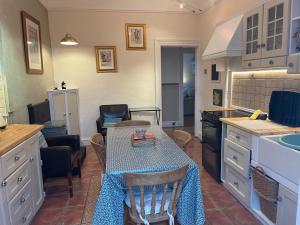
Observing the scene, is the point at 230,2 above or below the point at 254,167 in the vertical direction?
above

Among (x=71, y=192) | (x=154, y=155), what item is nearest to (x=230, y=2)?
(x=154, y=155)

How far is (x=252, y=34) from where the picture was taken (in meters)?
2.70

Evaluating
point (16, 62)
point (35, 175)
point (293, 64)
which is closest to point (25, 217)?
point (35, 175)

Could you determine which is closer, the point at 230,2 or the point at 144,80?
the point at 230,2

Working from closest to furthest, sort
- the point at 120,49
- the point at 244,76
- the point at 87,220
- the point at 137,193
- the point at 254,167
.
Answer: the point at 137,193
the point at 254,167
the point at 87,220
the point at 244,76
the point at 120,49

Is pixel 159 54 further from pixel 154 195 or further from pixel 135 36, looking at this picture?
pixel 154 195

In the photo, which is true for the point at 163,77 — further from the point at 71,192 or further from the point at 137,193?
the point at 137,193

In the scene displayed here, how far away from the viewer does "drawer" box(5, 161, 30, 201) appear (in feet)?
5.91

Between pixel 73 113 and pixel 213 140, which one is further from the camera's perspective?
pixel 73 113

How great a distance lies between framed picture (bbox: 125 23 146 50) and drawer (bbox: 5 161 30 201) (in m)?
3.29

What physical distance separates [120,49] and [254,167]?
3538mm

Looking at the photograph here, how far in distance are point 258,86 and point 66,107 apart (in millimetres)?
3147

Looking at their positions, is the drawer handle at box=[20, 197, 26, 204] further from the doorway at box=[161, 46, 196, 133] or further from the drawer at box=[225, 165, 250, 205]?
the doorway at box=[161, 46, 196, 133]

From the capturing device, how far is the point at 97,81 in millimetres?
4789
